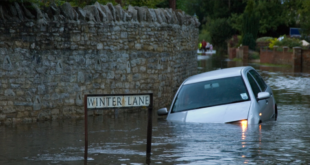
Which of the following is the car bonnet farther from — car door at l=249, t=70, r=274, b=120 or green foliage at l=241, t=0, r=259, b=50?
green foliage at l=241, t=0, r=259, b=50

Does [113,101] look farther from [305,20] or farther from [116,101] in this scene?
[305,20]

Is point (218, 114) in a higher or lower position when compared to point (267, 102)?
lower

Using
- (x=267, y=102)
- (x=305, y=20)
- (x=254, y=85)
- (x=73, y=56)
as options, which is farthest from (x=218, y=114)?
(x=305, y=20)

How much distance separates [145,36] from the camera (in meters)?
13.2

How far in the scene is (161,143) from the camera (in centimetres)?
780

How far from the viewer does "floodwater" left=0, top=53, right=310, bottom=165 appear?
658 centimetres

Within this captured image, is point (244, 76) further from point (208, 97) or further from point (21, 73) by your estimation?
point (21, 73)

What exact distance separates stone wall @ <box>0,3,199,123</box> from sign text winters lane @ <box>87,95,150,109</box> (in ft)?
18.9

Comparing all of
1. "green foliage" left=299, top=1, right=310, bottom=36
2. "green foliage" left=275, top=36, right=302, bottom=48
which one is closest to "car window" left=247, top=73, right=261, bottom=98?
"green foliage" left=275, top=36, right=302, bottom=48

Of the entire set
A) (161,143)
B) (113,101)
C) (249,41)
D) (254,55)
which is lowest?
(161,143)

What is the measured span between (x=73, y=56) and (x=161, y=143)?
514 centimetres

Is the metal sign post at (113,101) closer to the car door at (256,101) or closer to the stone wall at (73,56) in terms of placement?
the car door at (256,101)

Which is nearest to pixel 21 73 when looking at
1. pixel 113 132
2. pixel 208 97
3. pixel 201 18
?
pixel 113 132

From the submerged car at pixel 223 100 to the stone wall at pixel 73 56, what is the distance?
3.48 m
